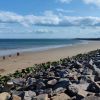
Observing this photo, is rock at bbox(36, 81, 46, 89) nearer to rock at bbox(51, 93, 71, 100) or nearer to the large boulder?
the large boulder

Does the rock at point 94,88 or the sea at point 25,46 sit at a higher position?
the rock at point 94,88

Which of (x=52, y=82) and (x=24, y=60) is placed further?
(x=24, y=60)

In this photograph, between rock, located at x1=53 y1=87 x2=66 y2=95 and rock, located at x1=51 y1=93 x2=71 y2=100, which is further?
rock, located at x1=53 y1=87 x2=66 y2=95

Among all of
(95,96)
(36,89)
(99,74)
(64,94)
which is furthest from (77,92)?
(99,74)

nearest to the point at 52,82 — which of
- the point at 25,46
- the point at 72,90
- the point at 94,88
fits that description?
the point at 72,90

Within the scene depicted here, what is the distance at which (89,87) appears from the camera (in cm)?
862

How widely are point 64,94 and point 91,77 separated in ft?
7.10

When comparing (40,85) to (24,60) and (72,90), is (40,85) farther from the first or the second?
(24,60)

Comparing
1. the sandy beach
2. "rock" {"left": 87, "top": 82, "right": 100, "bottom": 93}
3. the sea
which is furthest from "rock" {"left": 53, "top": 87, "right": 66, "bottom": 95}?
the sea

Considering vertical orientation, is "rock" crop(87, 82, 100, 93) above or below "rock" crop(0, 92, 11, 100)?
above

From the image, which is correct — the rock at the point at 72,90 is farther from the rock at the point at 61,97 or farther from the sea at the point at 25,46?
the sea at the point at 25,46

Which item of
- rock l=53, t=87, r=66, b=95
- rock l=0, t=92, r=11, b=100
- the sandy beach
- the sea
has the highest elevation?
rock l=53, t=87, r=66, b=95

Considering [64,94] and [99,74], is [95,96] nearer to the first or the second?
[64,94]

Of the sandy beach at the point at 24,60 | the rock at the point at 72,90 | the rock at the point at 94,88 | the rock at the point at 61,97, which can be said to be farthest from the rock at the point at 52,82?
the sandy beach at the point at 24,60
